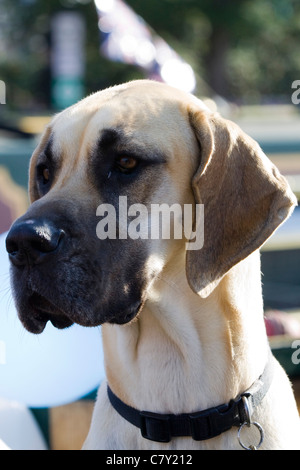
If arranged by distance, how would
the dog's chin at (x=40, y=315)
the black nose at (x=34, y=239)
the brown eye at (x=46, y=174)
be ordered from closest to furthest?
the black nose at (x=34, y=239), the dog's chin at (x=40, y=315), the brown eye at (x=46, y=174)

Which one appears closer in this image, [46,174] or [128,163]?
[128,163]

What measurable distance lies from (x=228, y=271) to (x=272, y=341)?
7.90 ft

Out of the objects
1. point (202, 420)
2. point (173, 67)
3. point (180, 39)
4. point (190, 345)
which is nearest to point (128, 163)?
point (190, 345)

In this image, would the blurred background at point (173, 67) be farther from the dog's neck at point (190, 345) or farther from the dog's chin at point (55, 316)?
the dog's chin at point (55, 316)

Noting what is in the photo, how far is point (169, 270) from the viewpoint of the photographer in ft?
7.46

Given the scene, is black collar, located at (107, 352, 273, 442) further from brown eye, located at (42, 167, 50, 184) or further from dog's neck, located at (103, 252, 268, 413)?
brown eye, located at (42, 167, 50, 184)

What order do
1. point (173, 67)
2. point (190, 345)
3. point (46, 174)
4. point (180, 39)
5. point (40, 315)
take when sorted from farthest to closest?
1. point (180, 39)
2. point (173, 67)
3. point (46, 174)
4. point (190, 345)
5. point (40, 315)

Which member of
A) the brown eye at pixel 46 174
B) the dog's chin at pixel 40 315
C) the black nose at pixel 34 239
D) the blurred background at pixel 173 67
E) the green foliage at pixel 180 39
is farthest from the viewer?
the green foliage at pixel 180 39

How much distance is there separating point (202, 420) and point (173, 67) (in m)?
3.96

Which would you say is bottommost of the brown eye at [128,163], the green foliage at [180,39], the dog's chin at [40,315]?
the green foliage at [180,39]

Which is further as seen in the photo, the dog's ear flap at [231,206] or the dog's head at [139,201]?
the dog's ear flap at [231,206]

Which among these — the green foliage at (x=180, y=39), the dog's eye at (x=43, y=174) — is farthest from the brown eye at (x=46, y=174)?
the green foliage at (x=180, y=39)

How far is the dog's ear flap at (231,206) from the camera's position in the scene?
215 cm

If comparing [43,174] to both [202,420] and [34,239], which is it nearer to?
[34,239]
